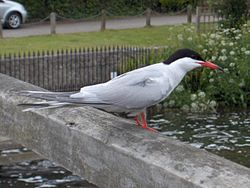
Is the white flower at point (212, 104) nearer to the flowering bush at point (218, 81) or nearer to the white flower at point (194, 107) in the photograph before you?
the flowering bush at point (218, 81)

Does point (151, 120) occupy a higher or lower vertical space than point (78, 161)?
lower

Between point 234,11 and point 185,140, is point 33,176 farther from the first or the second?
point 234,11

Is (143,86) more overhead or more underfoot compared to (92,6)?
more overhead

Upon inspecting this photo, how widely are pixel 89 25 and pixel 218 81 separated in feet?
46.6

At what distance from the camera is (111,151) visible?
131 inches

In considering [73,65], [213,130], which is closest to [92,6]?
[73,65]

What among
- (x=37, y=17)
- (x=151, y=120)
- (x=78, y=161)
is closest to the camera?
(x=78, y=161)

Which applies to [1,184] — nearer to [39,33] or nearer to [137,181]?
[137,181]

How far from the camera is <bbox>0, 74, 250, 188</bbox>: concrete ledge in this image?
2.92 meters

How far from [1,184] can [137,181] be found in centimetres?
657

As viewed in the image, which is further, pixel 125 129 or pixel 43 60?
pixel 43 60

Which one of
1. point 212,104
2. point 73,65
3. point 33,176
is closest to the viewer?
point 33,176

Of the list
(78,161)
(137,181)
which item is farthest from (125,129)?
(137,181)

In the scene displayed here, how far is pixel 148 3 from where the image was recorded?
32.8 meters
